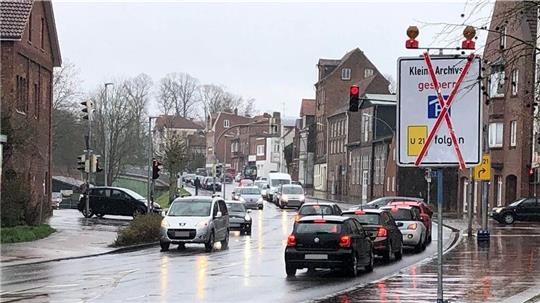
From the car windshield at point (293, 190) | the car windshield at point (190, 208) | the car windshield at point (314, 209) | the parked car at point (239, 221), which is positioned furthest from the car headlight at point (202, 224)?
the car windshield at point (293, 190)

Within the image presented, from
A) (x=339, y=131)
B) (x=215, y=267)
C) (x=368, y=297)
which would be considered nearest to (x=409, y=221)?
(x=215, y=267)

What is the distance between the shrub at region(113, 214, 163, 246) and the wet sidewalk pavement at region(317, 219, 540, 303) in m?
10.7

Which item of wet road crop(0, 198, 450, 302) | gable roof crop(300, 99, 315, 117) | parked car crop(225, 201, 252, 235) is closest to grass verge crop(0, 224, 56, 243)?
wet road crop(0, 198, 450, 302)

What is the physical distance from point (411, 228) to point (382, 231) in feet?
15.4

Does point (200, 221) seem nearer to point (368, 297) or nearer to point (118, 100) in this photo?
point (368, 297)

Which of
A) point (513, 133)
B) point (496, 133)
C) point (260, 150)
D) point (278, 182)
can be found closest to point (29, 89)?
point (513, 133)

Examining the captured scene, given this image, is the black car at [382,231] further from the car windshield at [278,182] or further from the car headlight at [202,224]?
the car windshield at [278,182]

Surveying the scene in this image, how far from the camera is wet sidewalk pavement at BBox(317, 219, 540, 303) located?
15602 mm

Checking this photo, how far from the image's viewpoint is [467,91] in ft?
33.9

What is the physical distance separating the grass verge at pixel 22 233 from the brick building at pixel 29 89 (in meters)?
1.29

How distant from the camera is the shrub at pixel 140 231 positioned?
98.0 ft

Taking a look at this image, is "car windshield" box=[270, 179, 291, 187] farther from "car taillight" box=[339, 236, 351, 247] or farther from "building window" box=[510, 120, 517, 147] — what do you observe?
"car taillight" box=[339, 236, 351, 247]

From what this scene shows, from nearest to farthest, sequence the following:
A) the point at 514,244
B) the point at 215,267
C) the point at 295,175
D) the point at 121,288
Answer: the point at 121,288, the point at 215,267, the point at 514,244, the point at 295,175

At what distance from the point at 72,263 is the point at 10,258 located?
6.48 feet
